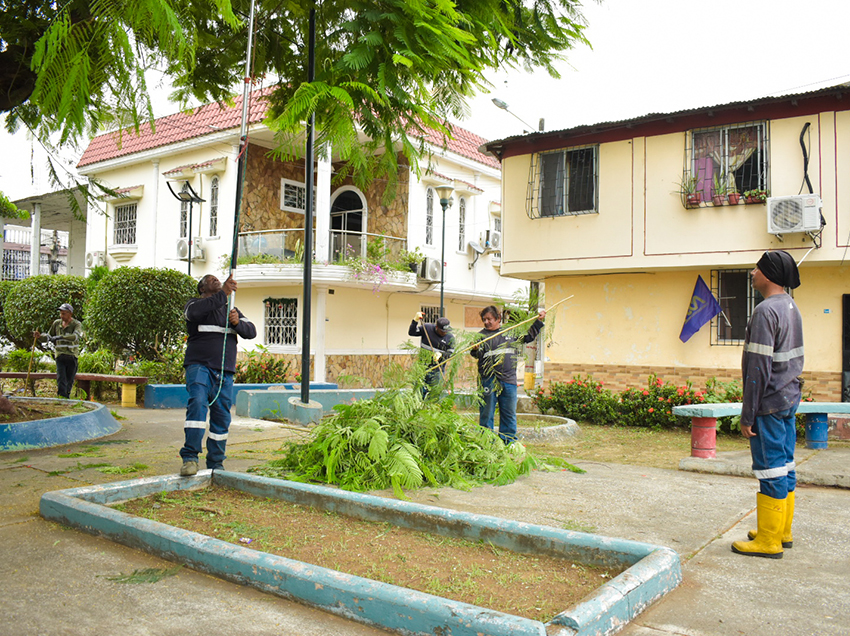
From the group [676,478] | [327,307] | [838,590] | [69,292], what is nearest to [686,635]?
[838,590]

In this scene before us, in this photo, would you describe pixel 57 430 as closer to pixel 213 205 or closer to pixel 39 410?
pixel 39 410

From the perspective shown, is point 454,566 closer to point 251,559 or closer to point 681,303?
point 251,559

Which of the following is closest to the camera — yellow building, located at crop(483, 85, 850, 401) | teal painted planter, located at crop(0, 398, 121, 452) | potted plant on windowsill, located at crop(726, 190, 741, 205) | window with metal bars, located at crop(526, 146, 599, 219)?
teal painted planter, located at crop(0, 398, 121, 452)

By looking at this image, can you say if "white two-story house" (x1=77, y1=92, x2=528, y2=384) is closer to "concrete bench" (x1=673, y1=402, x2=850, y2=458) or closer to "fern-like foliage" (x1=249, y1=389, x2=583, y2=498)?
→ "concrete bench" (x1=673, y1=402, x2=850, y2=458)

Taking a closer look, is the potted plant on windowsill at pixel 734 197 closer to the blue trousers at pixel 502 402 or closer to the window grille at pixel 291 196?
the blue trousers at pixel 502 402

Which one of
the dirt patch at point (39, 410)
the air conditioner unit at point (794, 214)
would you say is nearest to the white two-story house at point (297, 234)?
the air conditioner unit at point (794, 214)

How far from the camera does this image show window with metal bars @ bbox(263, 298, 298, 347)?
19531 millimetres

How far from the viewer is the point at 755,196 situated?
449 inches

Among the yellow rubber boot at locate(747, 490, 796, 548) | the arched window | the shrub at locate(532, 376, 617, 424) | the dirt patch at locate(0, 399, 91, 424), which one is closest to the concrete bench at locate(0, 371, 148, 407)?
the dirt patch at locate(0, 399, 91, 424)

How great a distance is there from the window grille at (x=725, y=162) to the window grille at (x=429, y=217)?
36.2 feet

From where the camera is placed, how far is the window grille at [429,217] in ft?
72.6

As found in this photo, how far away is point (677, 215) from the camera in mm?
12141

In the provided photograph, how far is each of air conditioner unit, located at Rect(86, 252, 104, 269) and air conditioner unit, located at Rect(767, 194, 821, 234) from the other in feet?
69.3

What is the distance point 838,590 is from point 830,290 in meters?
9.36
